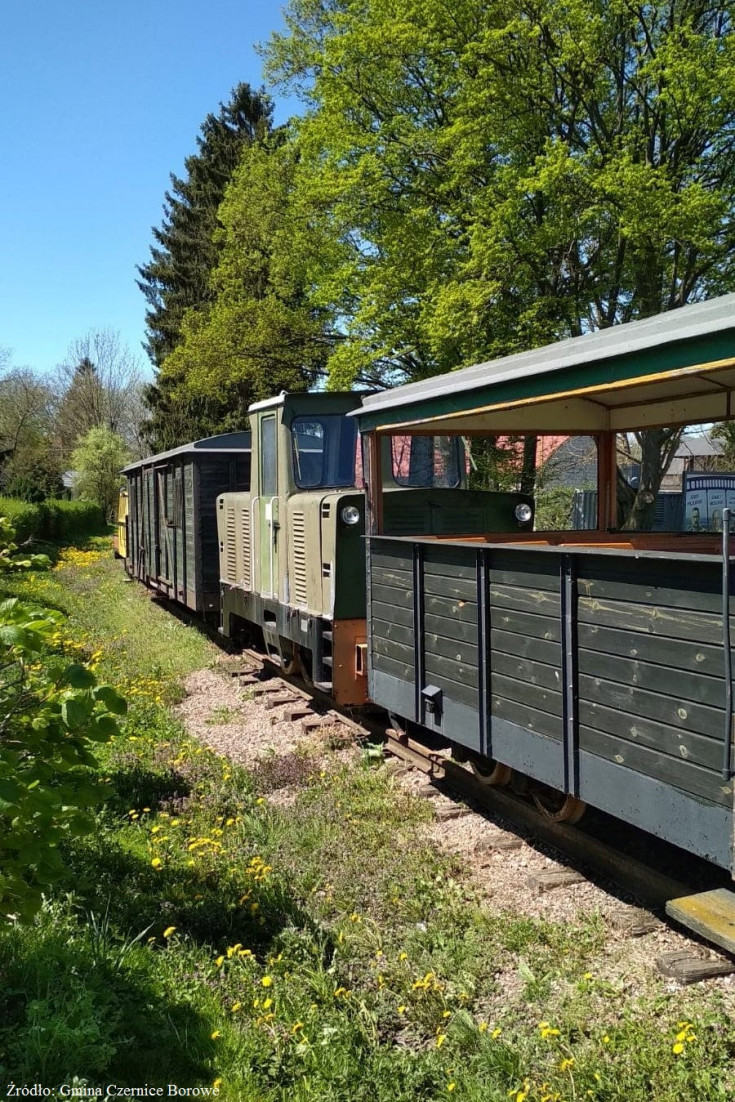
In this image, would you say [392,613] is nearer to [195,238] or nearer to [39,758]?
[39,758]

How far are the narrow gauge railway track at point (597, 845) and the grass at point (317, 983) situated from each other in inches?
13.8

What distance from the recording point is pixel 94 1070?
2910 millimetres

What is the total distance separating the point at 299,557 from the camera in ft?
26.1

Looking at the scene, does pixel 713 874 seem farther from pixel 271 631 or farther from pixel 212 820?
pixel 271 631

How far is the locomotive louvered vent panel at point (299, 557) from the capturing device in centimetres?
780

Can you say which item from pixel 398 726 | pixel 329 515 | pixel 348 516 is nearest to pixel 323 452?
pixel 329 515

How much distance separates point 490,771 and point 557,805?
2.17 feet

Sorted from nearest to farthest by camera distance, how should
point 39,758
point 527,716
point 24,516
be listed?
point 39,758 < point 527,716 < point 24,516

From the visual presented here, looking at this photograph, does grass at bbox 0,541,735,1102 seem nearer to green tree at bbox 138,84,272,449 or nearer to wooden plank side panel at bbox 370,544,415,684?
wooden plank side panel at bbox 370,544,415,684

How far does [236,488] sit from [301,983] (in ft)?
30.3

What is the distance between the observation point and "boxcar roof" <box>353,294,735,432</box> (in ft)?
10.5

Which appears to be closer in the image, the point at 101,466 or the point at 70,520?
the point at 70,520

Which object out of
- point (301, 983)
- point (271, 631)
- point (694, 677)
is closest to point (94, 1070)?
point (301, 983)

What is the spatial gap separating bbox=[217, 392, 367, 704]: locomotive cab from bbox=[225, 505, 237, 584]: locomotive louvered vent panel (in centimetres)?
5
